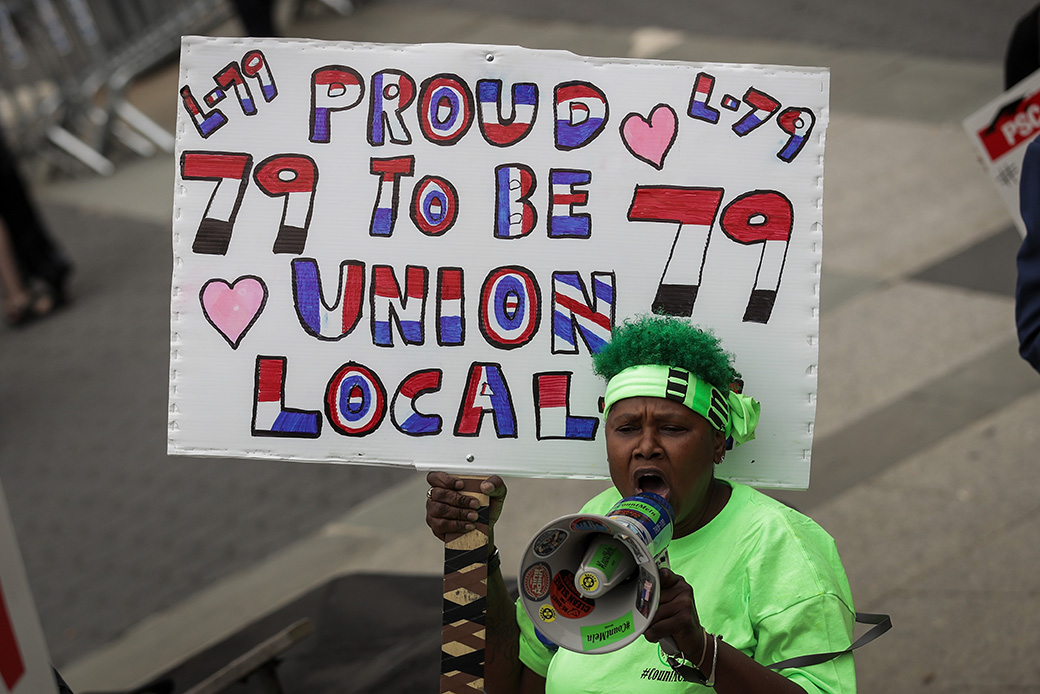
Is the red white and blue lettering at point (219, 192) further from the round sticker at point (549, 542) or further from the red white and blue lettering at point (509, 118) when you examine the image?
the round sticker at point (549, 542)

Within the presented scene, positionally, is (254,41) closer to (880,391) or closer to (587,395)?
(587,395)

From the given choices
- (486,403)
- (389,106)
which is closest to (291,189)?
(389,106)

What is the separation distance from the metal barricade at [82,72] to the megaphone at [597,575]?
26.3 feet

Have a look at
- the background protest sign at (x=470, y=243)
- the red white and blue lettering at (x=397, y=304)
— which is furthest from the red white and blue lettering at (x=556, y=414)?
the red white and blue lettering at (x=397, y=304)

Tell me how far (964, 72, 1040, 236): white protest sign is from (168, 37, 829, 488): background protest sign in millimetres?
974

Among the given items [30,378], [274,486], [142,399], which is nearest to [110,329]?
[30,378]

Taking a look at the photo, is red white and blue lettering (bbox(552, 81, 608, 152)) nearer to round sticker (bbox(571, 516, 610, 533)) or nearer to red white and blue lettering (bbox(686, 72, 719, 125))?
red white and blue lettering (bbox(686, 72, 719, 125))

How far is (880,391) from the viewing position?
16.8 feet

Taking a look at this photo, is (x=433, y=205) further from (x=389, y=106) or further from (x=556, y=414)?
(x=556, y=414)

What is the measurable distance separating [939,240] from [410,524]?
324 centimetres

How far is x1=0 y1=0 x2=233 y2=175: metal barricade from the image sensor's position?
9.42 meters

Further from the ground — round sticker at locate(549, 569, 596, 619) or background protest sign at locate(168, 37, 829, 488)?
background protest sign at locate(168, 37, 829, 488)

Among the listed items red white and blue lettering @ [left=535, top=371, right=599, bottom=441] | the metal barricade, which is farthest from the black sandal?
red white and blue lettering @ [left=535, top=371, right=599, bottom=441]

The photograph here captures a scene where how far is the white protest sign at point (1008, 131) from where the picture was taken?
310 centimetres
